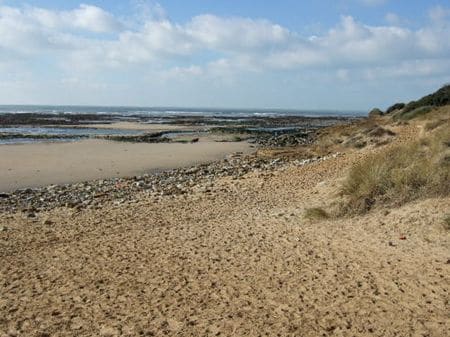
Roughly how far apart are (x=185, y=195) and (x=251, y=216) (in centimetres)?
353

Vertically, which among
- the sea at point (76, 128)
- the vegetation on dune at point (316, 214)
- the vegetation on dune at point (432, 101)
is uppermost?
the vegetation on dune at point (432, 101)

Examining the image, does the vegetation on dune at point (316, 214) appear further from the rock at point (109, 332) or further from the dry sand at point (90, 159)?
the dry sand at point (90, 159)

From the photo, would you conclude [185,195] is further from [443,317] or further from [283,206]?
[443,317]

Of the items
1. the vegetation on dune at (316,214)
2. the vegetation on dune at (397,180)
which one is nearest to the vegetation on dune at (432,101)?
the vegetation on dune at (397,180)

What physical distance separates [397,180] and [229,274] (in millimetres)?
4580

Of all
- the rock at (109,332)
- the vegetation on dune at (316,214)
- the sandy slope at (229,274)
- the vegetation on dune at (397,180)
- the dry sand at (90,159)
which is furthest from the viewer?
the dry sand at (90,159)

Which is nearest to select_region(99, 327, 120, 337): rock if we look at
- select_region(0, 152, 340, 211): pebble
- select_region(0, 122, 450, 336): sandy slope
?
select_region(0, 122, 450, 336): sandy slope

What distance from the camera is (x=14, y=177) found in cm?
1895

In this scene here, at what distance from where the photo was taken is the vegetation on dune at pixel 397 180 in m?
9.47

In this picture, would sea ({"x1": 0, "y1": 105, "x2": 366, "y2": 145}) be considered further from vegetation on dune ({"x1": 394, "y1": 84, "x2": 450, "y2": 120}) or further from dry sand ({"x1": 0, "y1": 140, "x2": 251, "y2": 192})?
vegetation on dune ({"x1": 394, "y1": 84, "x2": 450, "y2": 120})

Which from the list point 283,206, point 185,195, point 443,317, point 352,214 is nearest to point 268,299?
point 443,317

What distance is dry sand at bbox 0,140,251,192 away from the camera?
19.3 metres

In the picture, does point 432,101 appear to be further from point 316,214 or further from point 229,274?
point 229,274

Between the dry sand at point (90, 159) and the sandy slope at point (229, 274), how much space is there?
26.7 ft
